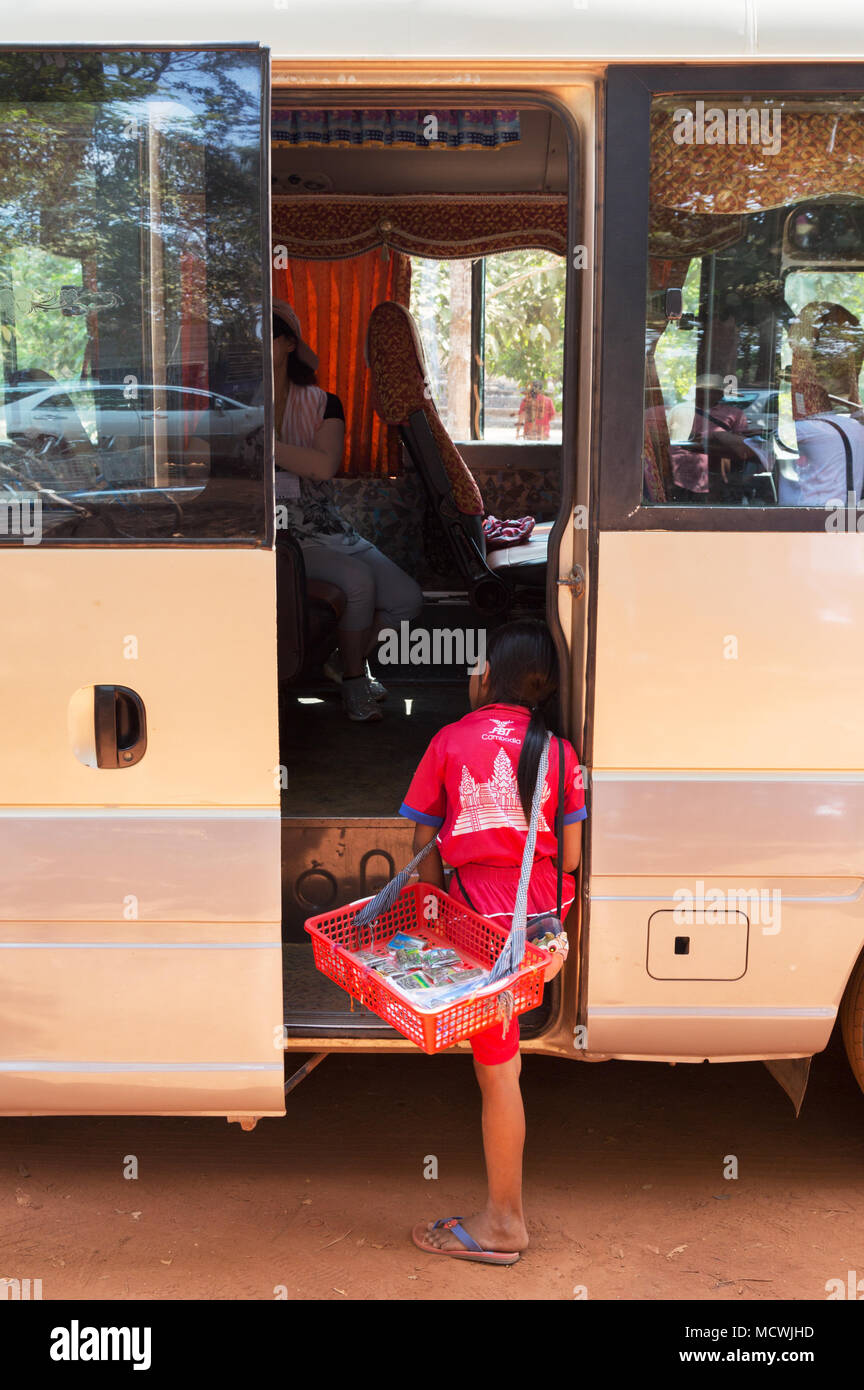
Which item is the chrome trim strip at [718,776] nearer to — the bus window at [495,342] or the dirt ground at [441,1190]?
the dirt ground at [441,1190]

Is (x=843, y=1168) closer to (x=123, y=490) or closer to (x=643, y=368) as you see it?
(x=643, y=368)

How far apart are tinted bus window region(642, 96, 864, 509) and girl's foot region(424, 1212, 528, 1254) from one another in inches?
70.3

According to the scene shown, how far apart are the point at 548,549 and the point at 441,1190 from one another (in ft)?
5.69

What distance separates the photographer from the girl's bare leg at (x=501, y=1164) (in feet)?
9.23

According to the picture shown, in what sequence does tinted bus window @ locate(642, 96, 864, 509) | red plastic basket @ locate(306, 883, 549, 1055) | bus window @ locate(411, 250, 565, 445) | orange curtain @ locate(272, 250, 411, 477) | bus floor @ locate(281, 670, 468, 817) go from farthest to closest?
orange curtain @ locate(272, 250, 411, 477) < bus window @ locate(411, 250, 565, 445) < bus floor @ locate(281, 670, 468, 817) < tinted bus window @ locate(642, 96, 864, 509) < red plastic basket @ locate(306, 883, 549, 1055)

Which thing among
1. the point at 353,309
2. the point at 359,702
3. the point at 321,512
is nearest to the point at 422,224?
the point at 353,309

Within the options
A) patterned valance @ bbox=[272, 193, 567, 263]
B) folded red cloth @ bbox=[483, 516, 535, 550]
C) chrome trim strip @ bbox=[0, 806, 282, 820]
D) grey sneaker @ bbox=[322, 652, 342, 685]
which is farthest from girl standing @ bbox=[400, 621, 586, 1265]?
patterned valance @ bbox=[272, 193, 567, 263]

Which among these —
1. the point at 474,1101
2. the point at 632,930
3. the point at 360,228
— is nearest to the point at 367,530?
the point at 360,228

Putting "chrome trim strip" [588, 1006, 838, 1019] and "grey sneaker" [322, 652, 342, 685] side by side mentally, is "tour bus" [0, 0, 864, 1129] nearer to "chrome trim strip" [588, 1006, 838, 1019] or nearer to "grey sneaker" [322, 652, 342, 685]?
"chrome trim strip" [588, 1006, 838, 1019]

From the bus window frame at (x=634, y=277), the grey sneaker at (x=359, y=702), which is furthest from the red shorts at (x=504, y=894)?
the grey sneaker at (x=359, y=702)

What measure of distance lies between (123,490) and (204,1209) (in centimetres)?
187

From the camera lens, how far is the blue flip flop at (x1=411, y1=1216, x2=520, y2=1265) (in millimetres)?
2855

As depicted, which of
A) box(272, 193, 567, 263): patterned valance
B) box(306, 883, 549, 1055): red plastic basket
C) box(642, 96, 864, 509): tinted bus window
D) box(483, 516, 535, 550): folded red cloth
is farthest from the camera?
box(483, 516, 535, 550): folded red cloth

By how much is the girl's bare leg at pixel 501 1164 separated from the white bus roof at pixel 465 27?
89.7 inches
